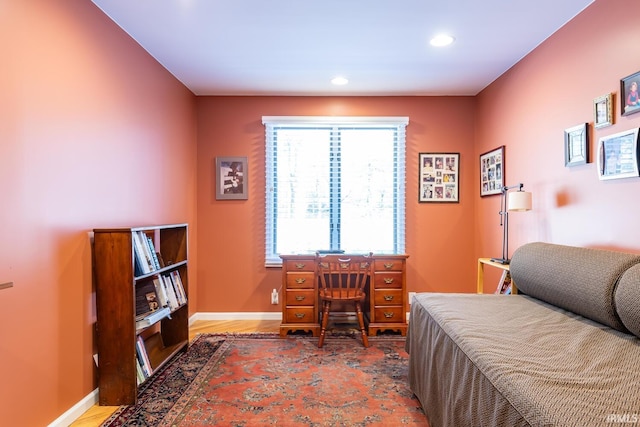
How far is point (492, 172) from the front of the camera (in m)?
3.39

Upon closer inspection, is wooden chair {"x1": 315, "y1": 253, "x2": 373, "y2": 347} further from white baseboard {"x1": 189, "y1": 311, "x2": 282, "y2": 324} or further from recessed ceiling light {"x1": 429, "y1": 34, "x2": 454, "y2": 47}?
recessed ceiling light {"x1": 429, "y1": 34, "x2": 454, "y2": 47}

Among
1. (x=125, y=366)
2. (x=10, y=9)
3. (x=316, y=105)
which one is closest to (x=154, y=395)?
(x=125, y=366)

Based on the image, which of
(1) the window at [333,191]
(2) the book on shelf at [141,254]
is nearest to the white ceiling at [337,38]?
(1) the window at [333,191]

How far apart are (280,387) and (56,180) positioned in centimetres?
188

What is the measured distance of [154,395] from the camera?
2158mm

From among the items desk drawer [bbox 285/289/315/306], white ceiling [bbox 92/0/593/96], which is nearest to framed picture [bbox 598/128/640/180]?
white ceiling [bbox 92/0/593/96]

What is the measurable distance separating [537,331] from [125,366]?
2342mm

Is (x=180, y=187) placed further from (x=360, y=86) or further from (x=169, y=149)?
(x=360, y=86)

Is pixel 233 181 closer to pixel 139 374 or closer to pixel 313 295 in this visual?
pixel 313 295

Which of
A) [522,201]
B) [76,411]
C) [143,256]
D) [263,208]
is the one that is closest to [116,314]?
[143,256]

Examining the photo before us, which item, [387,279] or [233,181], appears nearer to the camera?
[387,279]

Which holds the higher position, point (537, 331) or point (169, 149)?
point (169, 149)

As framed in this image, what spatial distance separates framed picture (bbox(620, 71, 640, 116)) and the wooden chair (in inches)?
81.1

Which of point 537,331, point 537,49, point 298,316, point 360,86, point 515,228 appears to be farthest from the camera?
point 360,86
